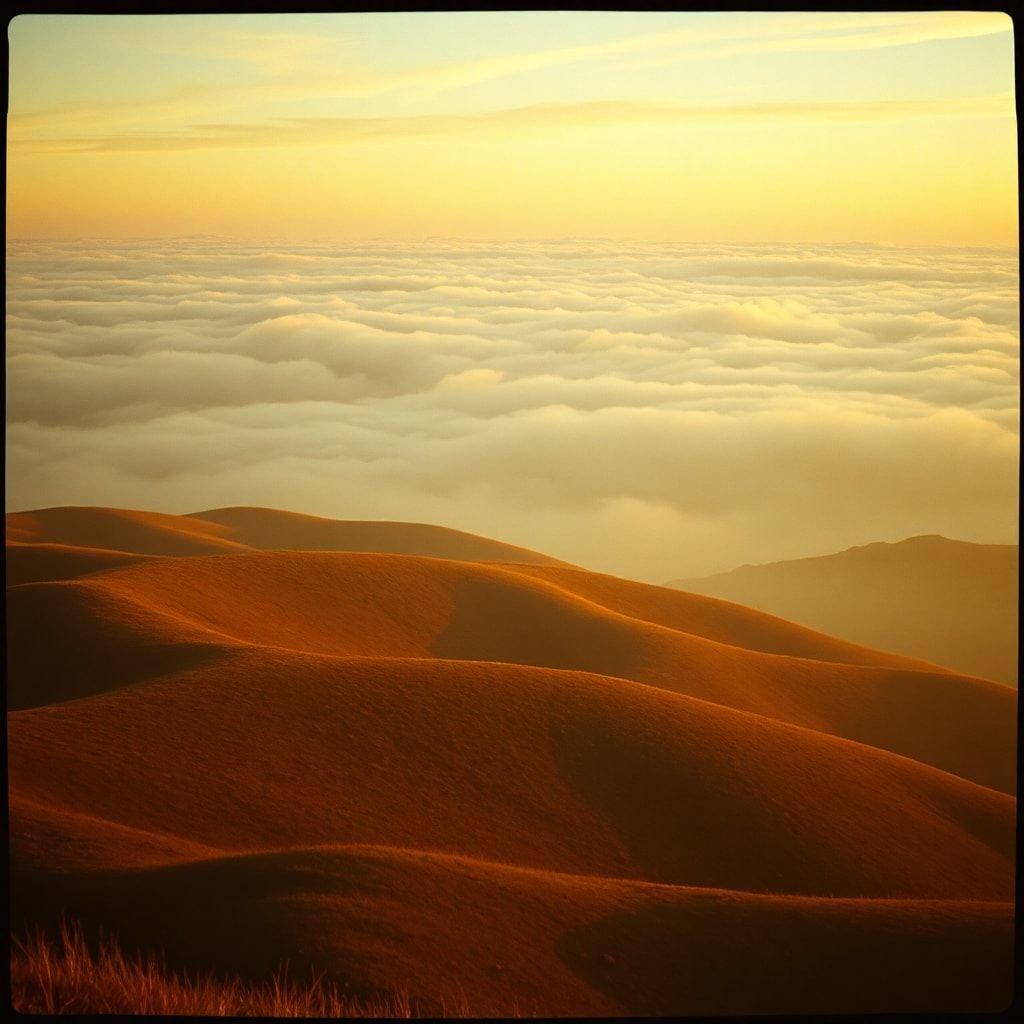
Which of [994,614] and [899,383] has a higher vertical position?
[899,383]

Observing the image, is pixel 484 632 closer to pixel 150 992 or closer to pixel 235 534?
pixel 150 992

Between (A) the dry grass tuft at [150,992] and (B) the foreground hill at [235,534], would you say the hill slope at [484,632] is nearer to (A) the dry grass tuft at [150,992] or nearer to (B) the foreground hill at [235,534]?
(A) the dry grass tuft at [150,992]

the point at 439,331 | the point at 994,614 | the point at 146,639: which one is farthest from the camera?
the point at 994,614

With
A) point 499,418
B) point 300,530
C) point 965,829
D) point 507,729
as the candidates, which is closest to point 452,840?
point 507,729

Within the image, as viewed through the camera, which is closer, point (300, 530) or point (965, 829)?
point (965, 829)

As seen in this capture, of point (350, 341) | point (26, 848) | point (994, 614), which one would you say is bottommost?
point (994, 614)

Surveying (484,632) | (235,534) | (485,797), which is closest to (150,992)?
(485,797)

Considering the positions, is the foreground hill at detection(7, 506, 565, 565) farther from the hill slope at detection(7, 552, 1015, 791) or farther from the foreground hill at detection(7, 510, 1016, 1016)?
the hill slope at detection(7, 552, 1015, 791)

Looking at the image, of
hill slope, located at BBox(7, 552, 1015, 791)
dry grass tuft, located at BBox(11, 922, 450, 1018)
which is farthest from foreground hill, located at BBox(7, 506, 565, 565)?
dry grass tuft, located at BBox(11, 922, 450, 1018)

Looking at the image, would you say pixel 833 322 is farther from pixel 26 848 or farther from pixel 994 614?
pixel 26 848
